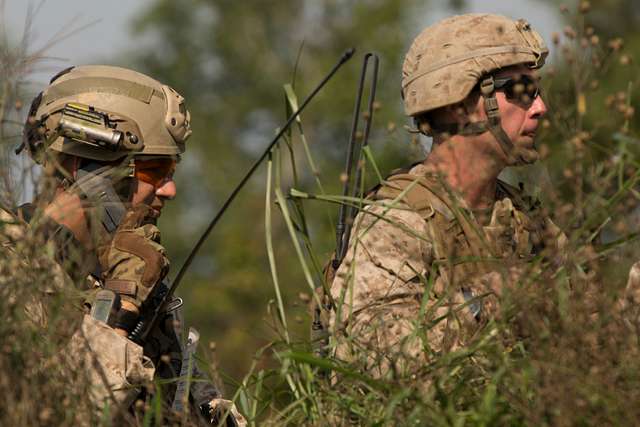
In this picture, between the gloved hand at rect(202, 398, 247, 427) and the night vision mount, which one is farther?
the gloved hand at rect(202, 398, 247, 427)

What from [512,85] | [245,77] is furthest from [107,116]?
[245,77]

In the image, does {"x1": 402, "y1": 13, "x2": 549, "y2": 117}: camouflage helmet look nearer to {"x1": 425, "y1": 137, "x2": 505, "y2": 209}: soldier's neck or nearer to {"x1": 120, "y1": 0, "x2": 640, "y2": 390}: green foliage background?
{"x1": 425, "y1": 137, "x2": 505, "y2": 209}: soldier's neck

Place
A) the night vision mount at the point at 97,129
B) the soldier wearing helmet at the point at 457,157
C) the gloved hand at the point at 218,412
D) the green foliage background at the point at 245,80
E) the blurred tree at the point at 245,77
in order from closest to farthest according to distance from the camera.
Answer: the soldier wearing helmet at the point at 457,157
the night vision mount at the point at 97,129
the gloved hand at the point at 218,412
the green foliage background at the point at 245,80
the blurred tree at the point at 245,77

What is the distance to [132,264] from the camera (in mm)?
5688

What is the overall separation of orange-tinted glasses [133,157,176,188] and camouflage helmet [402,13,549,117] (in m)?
1.07

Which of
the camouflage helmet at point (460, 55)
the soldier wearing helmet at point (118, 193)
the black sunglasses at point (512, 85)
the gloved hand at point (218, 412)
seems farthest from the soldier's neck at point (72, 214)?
the black sunglasses at point (512, 85)

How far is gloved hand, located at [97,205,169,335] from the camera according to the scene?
553cm

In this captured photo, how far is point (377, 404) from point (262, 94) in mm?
33955

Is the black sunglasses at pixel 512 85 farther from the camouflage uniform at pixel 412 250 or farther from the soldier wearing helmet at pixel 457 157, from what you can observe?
the camouflage uniform at pixel 412 250

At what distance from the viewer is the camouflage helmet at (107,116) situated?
5977 mm

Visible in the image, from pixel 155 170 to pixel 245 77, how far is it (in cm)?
3252

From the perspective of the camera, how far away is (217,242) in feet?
112

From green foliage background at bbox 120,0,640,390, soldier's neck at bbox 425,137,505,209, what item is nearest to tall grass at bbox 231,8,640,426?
soldier's neck at bbox 425,137,505,209

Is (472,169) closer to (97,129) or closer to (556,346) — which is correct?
(97,129)
